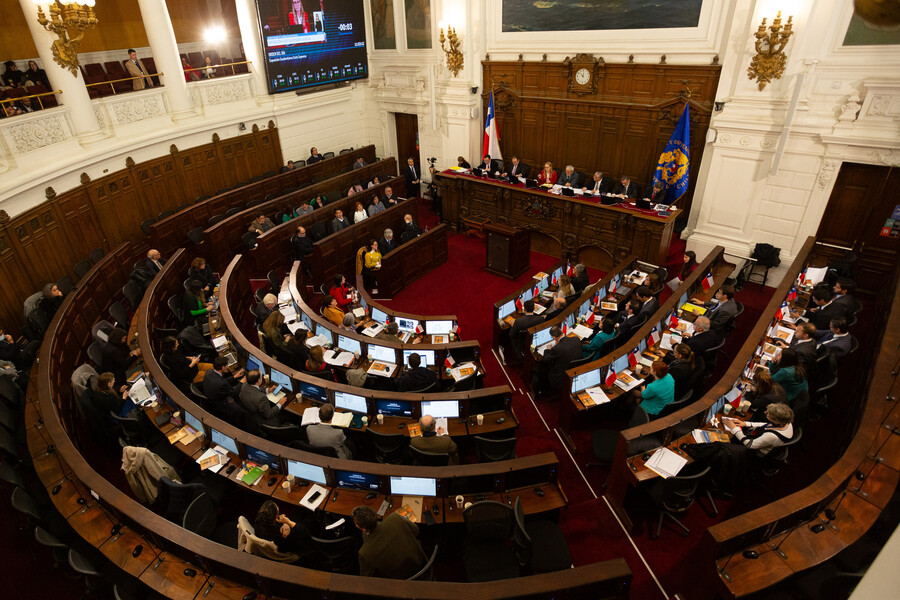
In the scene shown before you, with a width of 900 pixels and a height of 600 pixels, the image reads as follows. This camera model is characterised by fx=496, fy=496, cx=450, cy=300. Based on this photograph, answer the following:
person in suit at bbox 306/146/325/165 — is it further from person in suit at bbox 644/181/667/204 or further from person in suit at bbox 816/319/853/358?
person in suit at bbox 816/319/853/358

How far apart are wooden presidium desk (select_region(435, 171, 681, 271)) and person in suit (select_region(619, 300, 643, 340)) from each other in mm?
2788

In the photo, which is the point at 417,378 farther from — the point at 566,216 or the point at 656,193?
the point at 656,193

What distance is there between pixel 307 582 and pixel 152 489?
8.69ft

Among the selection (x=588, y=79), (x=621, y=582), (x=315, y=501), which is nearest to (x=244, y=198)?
(x=588, y=79)

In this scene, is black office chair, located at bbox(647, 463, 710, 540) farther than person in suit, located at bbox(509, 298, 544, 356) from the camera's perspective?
No

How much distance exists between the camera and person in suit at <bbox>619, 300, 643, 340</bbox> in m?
7.40

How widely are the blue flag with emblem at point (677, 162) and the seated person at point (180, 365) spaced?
31.6ft

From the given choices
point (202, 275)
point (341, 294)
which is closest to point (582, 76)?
point (341, 294)

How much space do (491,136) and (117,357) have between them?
9.88 m

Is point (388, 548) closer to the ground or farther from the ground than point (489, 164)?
closer to the ground

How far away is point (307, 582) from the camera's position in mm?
3672

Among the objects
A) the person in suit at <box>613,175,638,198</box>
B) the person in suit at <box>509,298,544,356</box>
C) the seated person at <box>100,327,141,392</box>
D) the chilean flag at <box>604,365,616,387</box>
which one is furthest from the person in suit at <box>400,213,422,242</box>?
the chilean flag at <box>604,365,616,387</box>

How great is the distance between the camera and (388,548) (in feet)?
13.1

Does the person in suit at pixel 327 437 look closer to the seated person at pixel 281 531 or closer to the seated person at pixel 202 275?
the seated person at pixel 281 531
